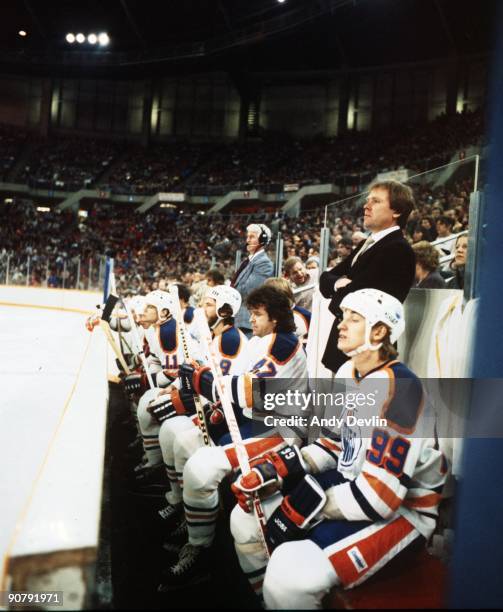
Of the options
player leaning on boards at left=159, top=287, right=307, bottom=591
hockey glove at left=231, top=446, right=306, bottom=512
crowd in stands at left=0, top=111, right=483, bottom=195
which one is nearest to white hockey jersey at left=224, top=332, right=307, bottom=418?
player leaning on boards at left=159, top=287, right=307, bottom=591

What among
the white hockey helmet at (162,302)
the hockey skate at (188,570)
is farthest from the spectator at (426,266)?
the white hockey helmet at (162,302)

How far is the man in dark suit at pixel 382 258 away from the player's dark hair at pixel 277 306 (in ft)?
0.69

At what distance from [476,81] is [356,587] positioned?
24325 millimetres

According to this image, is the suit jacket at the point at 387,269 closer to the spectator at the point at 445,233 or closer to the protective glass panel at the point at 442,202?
the protective glass panel at the point at 442,202

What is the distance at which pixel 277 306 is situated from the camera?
260cm

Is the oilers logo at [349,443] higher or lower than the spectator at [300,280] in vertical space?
lower

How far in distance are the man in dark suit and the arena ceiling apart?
19634 mm

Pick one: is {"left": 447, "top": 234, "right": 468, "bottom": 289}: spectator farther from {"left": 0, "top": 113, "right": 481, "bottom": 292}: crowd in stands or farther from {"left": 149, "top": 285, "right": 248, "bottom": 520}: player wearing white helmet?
{"left": 0, "top": 113, "right": 481, "bottom": 292}: crowd in stands

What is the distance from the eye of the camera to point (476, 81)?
2166 centimetres

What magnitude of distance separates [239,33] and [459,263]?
78.0 feet

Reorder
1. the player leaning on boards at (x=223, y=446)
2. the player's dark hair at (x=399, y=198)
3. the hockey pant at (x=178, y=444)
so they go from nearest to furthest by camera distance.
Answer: the player leaning on boards at (x=223, y=446) → the player's dark hair at (x=399, y=198) → the hockey pant at (x=178, y=444)

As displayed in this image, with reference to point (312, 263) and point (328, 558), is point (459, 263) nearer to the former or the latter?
point (328, 558)

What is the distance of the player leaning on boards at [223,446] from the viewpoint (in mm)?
2315

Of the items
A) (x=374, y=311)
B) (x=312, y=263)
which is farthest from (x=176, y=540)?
(x=312, y=263)
